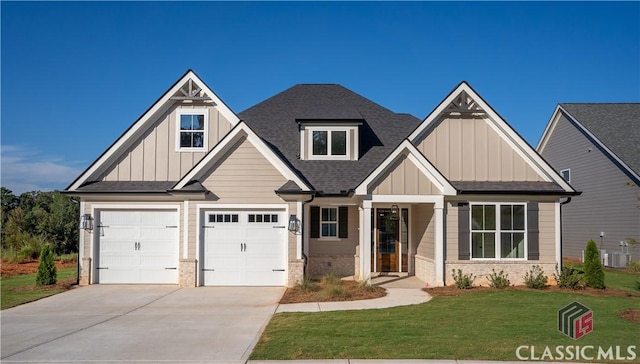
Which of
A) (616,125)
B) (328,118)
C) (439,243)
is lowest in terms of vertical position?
(439,243)

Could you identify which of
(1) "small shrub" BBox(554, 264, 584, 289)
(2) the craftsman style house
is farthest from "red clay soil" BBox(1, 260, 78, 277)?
(1) "small shrub" BBox(554, 264, 584, 289)

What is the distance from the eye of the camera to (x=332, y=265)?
18.5 meters

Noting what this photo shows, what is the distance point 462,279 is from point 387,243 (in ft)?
13.3

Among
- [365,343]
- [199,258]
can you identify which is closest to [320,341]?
[365,343]

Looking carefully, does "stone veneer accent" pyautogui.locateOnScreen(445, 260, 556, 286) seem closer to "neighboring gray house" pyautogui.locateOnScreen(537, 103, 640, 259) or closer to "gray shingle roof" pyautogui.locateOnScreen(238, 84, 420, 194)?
"gray shingle roof" pyautogui.locateOnScreen(238, 84, 420, 194)

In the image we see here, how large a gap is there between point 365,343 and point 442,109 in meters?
10.3

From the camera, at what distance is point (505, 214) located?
54.0 ft

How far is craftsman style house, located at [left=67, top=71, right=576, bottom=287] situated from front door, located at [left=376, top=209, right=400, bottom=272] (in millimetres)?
887

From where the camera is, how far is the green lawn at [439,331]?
315 inches

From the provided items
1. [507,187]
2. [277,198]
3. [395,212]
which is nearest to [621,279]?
[507,187]

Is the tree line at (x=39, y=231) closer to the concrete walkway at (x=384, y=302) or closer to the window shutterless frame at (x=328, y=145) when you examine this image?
the window shutterless frame at (x=328, y=145)

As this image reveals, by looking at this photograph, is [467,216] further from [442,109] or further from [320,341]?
[320,341]

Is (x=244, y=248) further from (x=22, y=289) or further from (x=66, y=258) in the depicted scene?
(x=66, y=258)

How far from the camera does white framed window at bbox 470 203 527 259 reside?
53.4 ft
